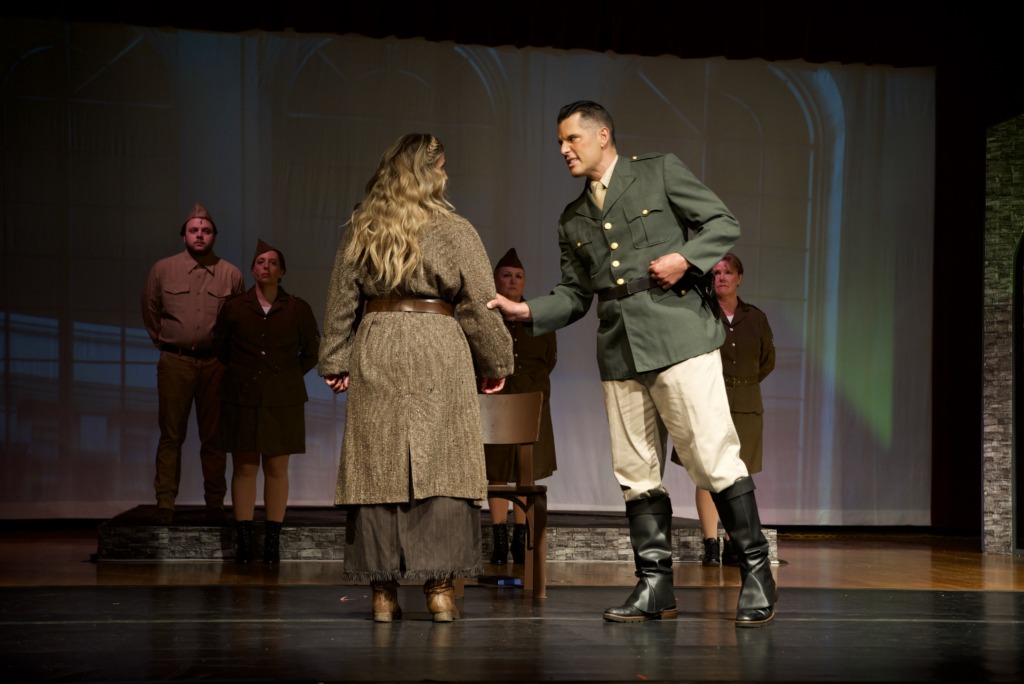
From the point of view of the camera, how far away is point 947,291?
26.4 feet

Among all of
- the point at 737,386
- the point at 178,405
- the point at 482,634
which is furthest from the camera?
the point at 178,405

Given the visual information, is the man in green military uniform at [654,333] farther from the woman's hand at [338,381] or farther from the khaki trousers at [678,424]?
the woman's hand at [338,381]

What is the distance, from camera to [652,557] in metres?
3.57

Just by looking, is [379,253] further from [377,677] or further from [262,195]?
[262,195]

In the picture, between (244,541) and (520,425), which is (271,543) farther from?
(520,425)

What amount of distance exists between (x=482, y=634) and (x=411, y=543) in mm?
350

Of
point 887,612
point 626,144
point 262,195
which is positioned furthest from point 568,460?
point 887,612

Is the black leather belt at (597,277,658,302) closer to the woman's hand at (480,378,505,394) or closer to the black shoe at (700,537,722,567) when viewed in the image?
the woman's hand at (480,378,505,394)

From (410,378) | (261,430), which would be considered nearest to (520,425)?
(410,378)

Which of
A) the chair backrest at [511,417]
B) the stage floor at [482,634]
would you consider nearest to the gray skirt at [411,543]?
the stage floor at [482,634]

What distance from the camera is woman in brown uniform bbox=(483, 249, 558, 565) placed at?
5.62m

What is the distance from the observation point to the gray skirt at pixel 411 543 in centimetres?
345

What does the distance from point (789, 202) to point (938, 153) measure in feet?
3.65

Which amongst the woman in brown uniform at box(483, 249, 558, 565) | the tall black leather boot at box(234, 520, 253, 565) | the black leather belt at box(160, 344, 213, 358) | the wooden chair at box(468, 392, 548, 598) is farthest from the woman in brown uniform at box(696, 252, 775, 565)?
the black leather belt at box(160, 344, 213, 358)
